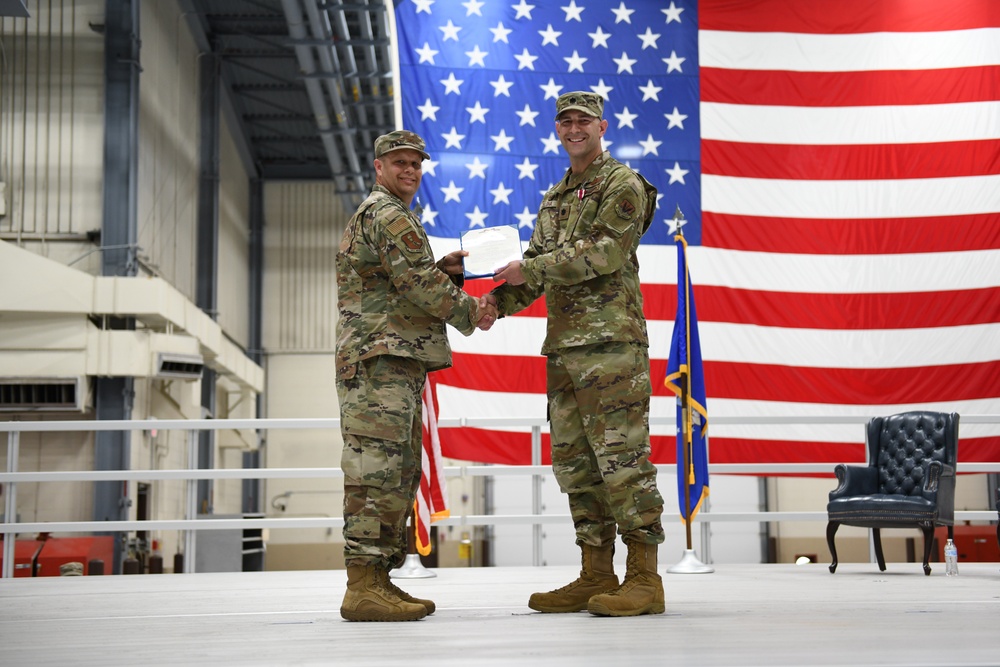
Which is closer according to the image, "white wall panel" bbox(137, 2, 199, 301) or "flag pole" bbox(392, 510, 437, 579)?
"flag pole" bbox(392, 510, 437, 579)

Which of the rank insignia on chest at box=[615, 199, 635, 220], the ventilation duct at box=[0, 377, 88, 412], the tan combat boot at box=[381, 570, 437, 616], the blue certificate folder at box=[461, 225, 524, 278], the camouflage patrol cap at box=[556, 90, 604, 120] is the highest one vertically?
the camouflage patrol cap at box=[556, 90, 604, 120]

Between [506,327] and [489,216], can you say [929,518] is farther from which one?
[489,216]

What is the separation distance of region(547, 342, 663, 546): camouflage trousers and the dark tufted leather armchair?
9.53 ft

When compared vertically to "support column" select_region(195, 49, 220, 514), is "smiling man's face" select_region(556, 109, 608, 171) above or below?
below

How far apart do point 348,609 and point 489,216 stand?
15.3ft

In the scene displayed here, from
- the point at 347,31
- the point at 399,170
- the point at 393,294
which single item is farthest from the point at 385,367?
the point at 347,31

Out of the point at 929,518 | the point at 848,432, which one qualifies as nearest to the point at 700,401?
the point at 929,518

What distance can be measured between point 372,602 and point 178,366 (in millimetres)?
9918

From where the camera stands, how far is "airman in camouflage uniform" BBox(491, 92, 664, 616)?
10.9ft

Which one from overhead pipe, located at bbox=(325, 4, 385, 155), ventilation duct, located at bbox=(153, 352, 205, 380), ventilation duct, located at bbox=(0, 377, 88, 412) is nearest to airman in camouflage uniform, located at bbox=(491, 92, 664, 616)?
ventilation duct, located at bbox=(0, 377, 88, 412)

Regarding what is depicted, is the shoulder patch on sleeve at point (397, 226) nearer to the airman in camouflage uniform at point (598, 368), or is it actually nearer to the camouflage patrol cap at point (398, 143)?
the camouflage patrol cap at point (398, 143)

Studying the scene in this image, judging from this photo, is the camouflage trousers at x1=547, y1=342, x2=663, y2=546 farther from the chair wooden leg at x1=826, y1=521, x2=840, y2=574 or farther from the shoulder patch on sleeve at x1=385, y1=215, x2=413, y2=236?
the chair wooden leg at x1=826, y1=521, x2=840, y2=574

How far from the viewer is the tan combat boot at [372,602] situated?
3.25 m

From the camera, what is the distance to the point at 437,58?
7.67 metres
